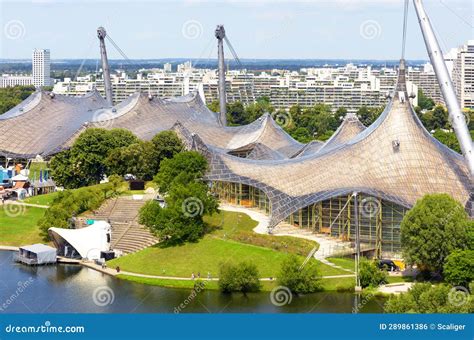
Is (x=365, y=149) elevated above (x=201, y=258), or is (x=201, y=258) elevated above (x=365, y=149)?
(x=365, y=149)

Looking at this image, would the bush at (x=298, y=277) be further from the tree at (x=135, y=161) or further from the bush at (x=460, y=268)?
the tree at (x=135, y=161)

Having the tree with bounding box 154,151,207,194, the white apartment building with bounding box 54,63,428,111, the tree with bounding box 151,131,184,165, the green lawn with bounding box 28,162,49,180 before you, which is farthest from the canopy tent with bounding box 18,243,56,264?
the white apartment building with bounding box 54,63,428,111

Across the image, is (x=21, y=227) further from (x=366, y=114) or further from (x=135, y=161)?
(x=366, y=114)

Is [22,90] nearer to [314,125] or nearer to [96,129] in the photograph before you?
[314,125]

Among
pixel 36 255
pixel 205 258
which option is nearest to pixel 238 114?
pixel 36 255

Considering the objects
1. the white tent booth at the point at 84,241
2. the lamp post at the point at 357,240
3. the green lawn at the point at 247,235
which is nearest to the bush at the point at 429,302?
the lamp post at the point at 357,240

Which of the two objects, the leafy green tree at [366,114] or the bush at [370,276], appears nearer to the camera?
the bush at [370,276]

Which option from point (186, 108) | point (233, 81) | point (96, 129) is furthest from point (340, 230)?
point (233, 81)
